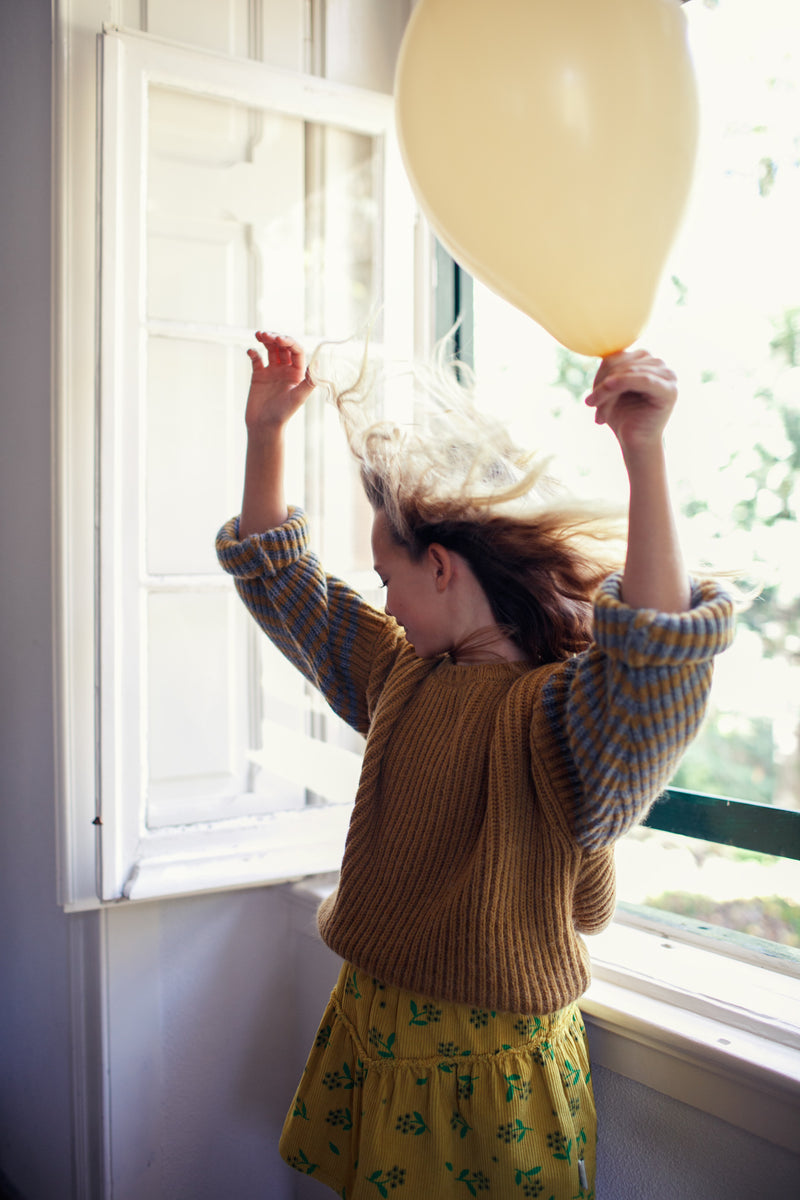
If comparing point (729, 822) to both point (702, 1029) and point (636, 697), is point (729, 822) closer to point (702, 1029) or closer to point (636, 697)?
point (702, 1029)

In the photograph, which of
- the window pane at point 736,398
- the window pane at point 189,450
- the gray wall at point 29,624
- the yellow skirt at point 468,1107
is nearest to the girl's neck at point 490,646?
the yellow skirt at point 468,1107

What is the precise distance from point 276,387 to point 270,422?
48mm

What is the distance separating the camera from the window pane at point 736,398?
6.10ft

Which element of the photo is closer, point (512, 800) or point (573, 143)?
point (573, 143)

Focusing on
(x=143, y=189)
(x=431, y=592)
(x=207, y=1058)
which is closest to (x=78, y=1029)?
(x=207, y=1058)

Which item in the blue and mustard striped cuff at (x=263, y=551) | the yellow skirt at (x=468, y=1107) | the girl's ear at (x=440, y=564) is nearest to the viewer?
the yellow skirt at (x=468, y=1107)

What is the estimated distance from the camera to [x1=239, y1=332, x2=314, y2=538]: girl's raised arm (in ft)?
3.71

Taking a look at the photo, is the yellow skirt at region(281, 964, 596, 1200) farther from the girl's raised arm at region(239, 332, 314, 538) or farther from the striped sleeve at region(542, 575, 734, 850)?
the girl's raised arm at region(239, 332, 314, 538)

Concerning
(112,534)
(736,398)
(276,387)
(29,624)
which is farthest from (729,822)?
(736,398)

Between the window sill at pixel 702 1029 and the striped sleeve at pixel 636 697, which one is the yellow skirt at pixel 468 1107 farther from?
the striped sleeve at pixel 636 697

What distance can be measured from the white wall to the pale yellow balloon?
973 mm

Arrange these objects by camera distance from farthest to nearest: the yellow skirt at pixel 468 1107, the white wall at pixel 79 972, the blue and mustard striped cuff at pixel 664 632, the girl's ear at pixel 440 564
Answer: the white wall at pixel 79 972 → the girl's ear at pixel 440 564 → the yellow skirt at pixel 468 1107 → the blue and mustard striped cuff at pixel 664 632

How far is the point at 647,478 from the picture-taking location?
2.43ft

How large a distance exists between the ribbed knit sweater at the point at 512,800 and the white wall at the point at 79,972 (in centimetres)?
59
